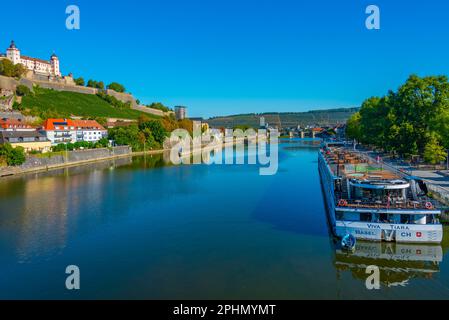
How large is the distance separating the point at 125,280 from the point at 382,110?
33.0 metres

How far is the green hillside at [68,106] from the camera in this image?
56.8m

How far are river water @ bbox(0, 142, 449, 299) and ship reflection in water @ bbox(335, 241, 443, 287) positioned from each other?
3 centimetres

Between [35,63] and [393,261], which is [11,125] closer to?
[393,261]

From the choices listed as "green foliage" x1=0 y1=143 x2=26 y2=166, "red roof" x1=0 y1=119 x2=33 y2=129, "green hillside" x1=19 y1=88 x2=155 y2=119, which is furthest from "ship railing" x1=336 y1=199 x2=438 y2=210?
"green hillside" x1=19 y1=88 x2=155 y2=119

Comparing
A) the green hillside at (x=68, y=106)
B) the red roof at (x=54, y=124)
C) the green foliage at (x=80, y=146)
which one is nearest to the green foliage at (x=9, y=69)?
the green hillside at (x=68, y=106)

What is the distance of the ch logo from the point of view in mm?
9859

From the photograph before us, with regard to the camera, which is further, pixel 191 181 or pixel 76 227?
pixel 191 181

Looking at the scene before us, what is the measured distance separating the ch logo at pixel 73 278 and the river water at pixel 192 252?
0.14 metres

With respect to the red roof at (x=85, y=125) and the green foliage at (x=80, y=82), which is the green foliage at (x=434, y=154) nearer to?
the red roof at (x=85, y=125)

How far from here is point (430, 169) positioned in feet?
79.6

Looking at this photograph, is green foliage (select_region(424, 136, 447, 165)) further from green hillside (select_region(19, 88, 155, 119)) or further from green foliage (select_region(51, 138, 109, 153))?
green hillside (select_region(19, 88, 155, 119))
